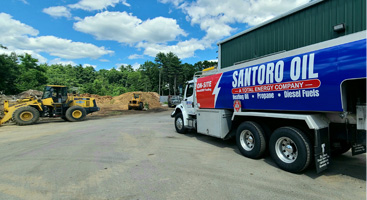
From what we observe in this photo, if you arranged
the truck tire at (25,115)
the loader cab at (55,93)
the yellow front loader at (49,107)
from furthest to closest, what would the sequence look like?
the loader cab at (55,93) → the yellow front loader at (49,107) → the truck tire at (25,115)

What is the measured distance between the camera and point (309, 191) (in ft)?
11.3

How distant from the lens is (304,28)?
705 centimetres

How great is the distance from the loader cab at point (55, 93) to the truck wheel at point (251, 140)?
46.2 feet

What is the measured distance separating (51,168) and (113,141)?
2890mm

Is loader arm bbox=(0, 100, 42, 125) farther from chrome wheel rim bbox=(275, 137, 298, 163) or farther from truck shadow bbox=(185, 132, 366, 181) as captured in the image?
chrome wheel rim bbox=(275, 137, 298, 163)

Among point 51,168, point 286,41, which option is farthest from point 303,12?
point 51,168

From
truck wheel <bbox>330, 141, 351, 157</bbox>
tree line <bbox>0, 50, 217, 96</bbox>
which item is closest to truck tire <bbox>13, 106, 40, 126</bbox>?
truck wheel <bbox>330, 141, 351, 157</bbox>

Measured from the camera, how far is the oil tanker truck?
3480 millimetres

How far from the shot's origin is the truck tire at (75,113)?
14.4m

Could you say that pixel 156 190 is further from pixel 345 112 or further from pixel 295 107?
pixel 345 112

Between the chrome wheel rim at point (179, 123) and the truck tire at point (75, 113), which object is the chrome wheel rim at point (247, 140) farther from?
the truck tire at point (75, 113)

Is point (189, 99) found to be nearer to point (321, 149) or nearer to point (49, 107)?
point (321, 149)

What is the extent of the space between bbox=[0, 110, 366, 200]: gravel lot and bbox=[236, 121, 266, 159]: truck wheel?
0.25 m

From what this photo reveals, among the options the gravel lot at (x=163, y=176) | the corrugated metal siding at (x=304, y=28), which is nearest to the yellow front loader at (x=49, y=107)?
the gravel lot at (x=163, y=176)
